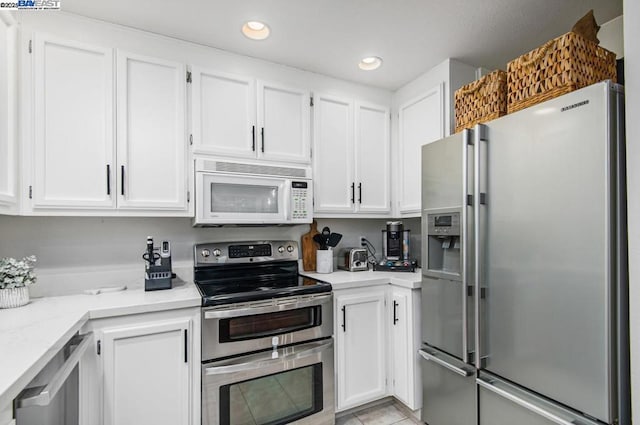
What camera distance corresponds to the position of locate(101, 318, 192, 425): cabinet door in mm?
1554

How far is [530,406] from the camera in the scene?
1442mm

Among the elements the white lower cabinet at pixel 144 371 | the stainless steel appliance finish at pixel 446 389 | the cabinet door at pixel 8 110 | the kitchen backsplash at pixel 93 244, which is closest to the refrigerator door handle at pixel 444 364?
the stainless steel appliance finish at pixel 446 389

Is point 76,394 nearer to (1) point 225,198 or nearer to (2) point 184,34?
(1) point 225,198

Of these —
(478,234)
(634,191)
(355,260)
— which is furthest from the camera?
(355,260)

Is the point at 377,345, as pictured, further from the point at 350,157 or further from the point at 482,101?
the point at 482,101

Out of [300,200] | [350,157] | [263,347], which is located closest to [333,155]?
[350,157]

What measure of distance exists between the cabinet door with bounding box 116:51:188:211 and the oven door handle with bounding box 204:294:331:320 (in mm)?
701

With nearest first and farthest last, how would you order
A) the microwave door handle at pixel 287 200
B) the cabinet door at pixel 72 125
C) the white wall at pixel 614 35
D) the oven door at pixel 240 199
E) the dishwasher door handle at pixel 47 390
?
1. the dishwasher door handle at pixel 47 390
2. the cabinet door at pixel 72 125
3. the white wall at pixel 614 35
4. the oven door at pixel 240 199
5. the microwave door handle at pixel 287 200

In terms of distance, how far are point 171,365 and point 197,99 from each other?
1.54 meters

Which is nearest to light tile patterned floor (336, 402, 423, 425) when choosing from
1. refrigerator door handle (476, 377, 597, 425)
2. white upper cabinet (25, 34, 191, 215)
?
refrigerator door handle (476, 377, 597, 425)

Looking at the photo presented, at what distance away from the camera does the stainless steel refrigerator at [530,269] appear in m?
1.22

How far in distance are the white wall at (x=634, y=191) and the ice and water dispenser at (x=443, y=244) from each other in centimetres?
74

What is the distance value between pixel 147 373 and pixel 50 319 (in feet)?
1.64

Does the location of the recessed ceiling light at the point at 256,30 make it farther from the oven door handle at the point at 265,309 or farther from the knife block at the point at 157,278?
the oven door handle at the point at 265,309
